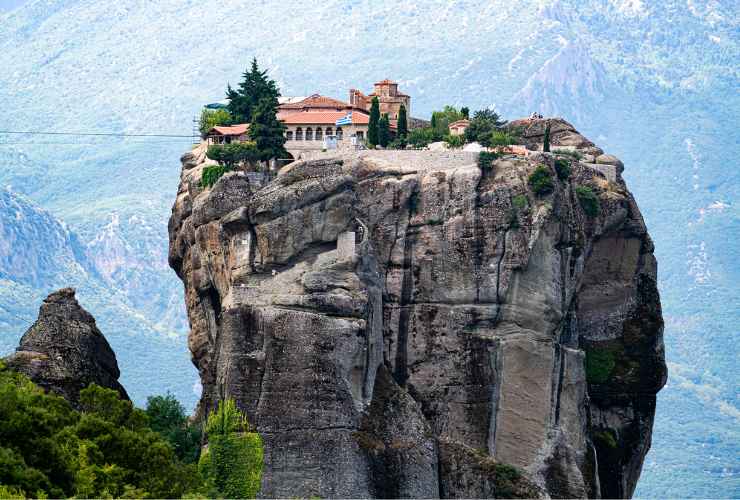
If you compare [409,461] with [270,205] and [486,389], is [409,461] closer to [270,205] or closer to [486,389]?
[486,389]

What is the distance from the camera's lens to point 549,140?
14025cm

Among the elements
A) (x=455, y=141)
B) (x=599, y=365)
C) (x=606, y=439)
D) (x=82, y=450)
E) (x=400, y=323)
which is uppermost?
(x=455, y=141)

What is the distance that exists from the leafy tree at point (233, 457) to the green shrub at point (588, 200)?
2301cm

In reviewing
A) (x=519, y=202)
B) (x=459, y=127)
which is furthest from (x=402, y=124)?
(x=519, y=202)

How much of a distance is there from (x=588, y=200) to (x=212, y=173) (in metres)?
18.7

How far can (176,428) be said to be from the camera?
126188 mm

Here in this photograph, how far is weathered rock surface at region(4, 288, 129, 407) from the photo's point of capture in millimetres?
119375

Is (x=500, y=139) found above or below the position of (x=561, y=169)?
above

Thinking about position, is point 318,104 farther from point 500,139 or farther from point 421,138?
point 500,139

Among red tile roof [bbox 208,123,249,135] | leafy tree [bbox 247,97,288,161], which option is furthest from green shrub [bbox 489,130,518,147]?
red tile roof [bbox 208,123,249,135]

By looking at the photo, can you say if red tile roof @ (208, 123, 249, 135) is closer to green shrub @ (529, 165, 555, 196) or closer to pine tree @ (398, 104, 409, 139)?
pine tree @ (398, 104, 409, 139)

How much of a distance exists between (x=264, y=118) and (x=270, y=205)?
25.5 feet

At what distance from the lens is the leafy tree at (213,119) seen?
5507 inches

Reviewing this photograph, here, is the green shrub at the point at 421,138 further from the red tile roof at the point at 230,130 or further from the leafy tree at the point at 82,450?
the leafy tree at the point at 82,450
